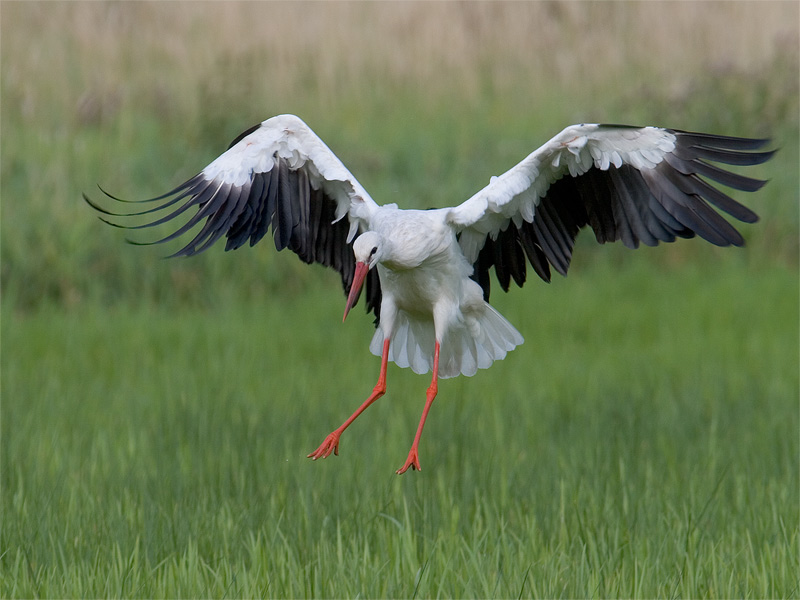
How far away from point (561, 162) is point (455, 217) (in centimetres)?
52

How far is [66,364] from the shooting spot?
26.0ft

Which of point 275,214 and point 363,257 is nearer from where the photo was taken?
point 363,257

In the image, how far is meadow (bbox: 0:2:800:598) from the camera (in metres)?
4.52

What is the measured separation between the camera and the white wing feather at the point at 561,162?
4395mm

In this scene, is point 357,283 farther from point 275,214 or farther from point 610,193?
point 610,193

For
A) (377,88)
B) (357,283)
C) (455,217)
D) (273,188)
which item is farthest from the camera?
(377,88)

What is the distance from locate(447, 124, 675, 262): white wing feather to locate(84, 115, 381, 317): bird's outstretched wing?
1.60ft

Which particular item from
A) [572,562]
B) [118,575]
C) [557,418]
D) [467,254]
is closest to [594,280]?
[557,418]

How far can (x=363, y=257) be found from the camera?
4.31 meters

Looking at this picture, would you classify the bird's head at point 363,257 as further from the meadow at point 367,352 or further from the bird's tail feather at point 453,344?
the meadow at point 367,352

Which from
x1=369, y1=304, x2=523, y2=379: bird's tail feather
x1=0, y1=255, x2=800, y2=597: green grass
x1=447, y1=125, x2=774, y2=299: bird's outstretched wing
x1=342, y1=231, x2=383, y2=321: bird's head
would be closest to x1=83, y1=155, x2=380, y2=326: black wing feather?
x1=369, y1=304, x2=523, y2=379: bird's tail feather

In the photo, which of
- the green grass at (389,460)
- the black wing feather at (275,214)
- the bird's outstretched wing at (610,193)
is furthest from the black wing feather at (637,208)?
the green grass at (389,460)

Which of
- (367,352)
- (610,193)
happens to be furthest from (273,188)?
(367,352)

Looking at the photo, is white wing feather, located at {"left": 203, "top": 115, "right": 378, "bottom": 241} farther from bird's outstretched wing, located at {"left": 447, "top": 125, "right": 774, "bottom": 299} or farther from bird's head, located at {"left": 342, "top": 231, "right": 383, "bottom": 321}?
bird's outstretched wing, located at {"left": 447, "top": 125, "right": 774, "bottom": 299}
